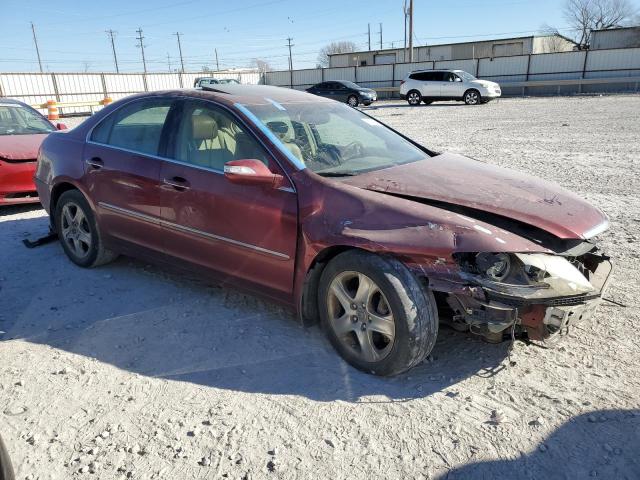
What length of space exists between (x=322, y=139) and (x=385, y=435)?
7.45 ft

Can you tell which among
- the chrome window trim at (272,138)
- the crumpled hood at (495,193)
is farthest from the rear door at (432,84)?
the chrome window trim at (272,138)

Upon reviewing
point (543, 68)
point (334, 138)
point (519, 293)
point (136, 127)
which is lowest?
point (519, 293)

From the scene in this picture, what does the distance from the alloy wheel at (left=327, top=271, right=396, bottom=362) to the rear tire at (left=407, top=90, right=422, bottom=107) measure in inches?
1035

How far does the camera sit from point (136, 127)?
4.43 meters

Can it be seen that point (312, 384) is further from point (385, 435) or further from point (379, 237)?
point (379, 237)

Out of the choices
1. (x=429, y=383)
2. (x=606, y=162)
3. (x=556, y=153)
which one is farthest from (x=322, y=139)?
(x=556, y=153)

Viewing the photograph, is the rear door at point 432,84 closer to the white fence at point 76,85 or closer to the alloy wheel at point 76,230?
the white fence at point 76,85

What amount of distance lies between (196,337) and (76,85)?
32195mm

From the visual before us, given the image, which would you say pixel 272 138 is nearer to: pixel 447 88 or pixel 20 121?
pixel 20 121

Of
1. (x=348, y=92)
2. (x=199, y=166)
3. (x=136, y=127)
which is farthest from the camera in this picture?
(x=348, y=92)

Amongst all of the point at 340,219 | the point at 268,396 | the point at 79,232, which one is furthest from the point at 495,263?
the point at 79,232

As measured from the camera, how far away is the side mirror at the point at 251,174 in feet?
10.9

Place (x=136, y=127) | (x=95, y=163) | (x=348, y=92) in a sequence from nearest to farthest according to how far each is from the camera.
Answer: (x=136, y=127), (x=95, y=163), (x=348, y=92)

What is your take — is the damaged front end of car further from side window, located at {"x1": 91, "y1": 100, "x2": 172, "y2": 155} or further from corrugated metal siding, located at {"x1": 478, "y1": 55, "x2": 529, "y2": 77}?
corrugated metal siding, located at {"x1": 478, "y1": 55, "x2": 529, "y2": 77}
